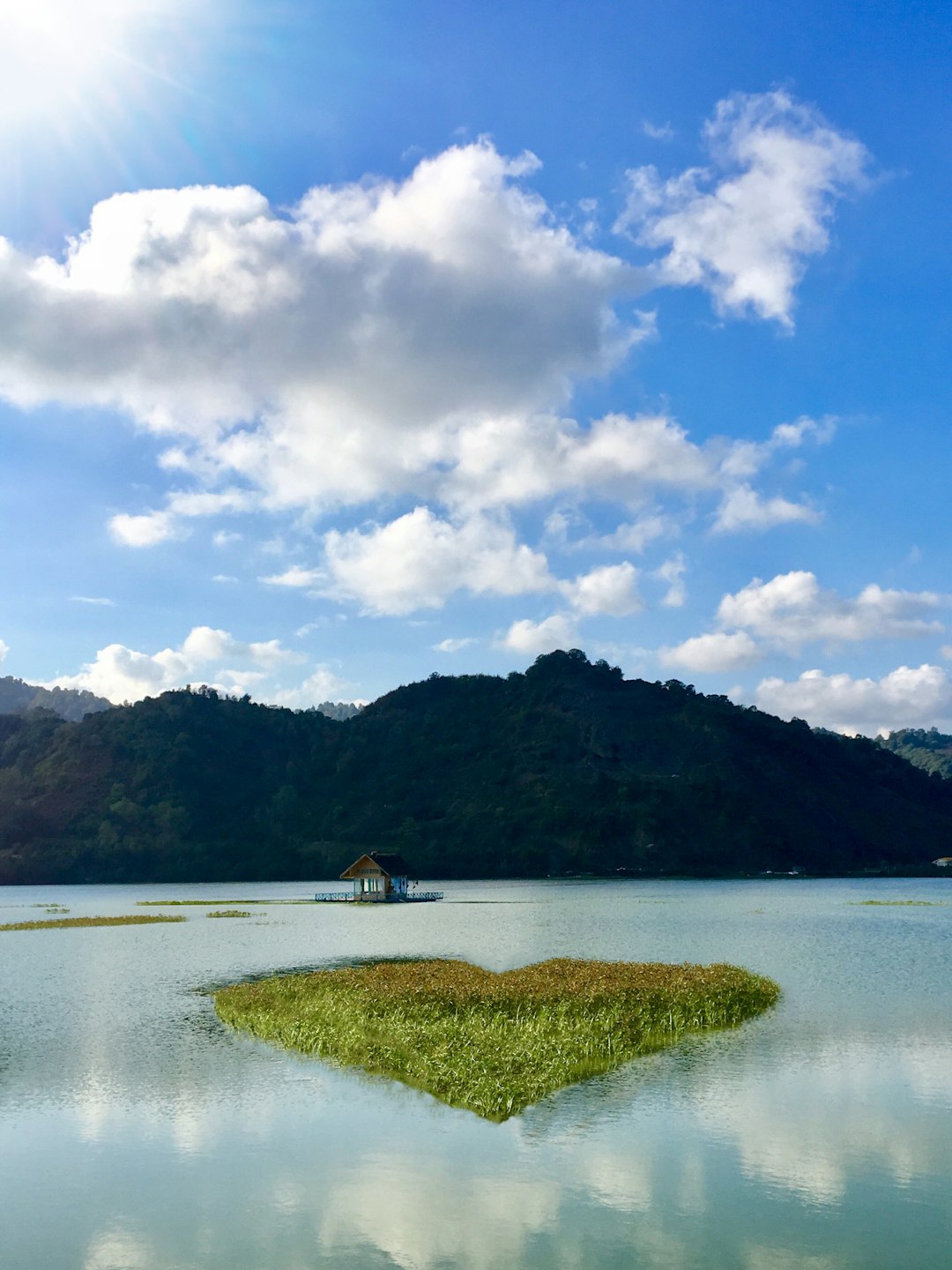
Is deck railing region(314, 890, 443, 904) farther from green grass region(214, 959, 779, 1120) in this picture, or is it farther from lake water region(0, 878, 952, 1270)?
lake water region(0, 878, 952, 1270)

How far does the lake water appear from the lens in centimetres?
1927

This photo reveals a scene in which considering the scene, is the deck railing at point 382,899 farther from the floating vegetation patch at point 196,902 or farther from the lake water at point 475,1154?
the lake water at point 475,1154

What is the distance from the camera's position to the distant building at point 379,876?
470ft

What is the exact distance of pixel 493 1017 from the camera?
38.4 meters

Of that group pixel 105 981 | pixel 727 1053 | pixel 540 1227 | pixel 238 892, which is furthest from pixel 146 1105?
pixel 238 892

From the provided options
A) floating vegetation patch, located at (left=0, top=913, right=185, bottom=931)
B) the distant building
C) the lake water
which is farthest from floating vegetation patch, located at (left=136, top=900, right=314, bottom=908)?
the lake water

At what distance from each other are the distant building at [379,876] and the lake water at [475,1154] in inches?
3709

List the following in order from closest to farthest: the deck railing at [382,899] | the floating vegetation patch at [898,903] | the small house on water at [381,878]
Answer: the floating vegetation patch at [898,903]
the deck railing at [382,899]
the small house on water at [381,878]

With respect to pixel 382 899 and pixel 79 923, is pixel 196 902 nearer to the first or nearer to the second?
pixel 382 899

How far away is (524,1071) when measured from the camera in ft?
102

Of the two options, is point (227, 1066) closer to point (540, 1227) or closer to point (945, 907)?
point (540, 1227)

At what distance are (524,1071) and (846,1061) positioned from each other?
36.4 ft

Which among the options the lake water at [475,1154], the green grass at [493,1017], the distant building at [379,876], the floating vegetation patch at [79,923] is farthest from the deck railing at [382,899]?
the lake water at [475,1154]

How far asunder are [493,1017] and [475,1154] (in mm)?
14303
